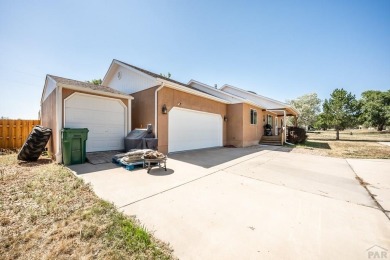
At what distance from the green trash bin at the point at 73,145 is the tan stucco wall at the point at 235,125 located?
385 inches

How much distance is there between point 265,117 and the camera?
1695cm

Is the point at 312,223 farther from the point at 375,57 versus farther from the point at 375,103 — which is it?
the point at 375,103

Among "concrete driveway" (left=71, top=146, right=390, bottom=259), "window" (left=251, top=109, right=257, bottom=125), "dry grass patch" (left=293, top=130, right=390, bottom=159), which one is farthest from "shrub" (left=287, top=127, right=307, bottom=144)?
"concrete driveway" (left=71, top=146, right=390, bottom=259)

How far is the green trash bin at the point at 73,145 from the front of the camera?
5.55 metres

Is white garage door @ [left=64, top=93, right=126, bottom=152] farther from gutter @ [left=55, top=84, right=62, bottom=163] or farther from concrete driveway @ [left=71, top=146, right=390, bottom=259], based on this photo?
concrete driveway @ [left=71, top=146, right=390, bottom=259]

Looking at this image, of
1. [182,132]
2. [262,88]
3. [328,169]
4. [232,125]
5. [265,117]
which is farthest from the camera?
[262,88]

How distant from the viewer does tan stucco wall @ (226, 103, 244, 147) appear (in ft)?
39.9

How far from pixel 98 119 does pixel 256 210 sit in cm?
744

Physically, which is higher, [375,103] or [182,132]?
[375,103]

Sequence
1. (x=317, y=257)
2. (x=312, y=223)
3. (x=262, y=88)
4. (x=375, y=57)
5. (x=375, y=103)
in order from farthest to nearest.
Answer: (x=375, y=103)
(x=262, y=88)
(x=375, y=57)
(x=312, y=223)
(x=317, y=257)

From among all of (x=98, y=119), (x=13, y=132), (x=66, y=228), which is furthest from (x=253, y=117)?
(x=13, y=132)

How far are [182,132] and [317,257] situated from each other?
7887 mm

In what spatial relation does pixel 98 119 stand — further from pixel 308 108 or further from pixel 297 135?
pixel 308 108

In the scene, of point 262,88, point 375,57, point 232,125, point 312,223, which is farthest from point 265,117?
point 312,223
